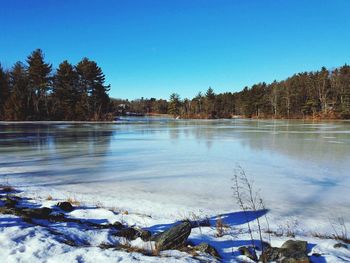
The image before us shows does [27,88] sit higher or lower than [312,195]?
higher

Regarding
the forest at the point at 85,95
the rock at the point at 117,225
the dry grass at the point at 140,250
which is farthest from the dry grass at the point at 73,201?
the forest at the point at 85,95

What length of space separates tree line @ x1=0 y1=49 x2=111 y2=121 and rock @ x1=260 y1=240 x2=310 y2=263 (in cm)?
4420

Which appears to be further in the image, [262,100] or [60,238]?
[262,100]

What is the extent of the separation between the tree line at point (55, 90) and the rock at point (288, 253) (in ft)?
145

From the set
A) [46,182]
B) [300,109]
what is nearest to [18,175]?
[46,182]

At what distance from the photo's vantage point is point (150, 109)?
127 m

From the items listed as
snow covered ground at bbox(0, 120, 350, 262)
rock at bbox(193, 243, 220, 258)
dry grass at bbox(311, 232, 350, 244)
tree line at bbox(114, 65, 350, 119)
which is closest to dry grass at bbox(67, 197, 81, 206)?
snow covered ground at bbox(0, 120, 350, 262)

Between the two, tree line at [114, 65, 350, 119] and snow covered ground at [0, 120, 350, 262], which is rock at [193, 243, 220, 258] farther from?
tree line at [114, 65, 350, 119]

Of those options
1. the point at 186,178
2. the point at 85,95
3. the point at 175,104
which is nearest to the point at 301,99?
the point at 175,104

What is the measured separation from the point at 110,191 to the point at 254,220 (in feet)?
9.19

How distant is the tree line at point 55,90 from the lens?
4375 cm

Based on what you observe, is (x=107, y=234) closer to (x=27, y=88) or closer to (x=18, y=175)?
(x=18, y=175)

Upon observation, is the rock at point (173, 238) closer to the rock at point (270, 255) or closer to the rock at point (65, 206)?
the rock at point (270, 255)

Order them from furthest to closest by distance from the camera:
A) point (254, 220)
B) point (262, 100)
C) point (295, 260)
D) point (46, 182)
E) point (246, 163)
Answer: point (262, 100), point (246, 163), point (46, 182), point (254, 220), point (295, 260)
